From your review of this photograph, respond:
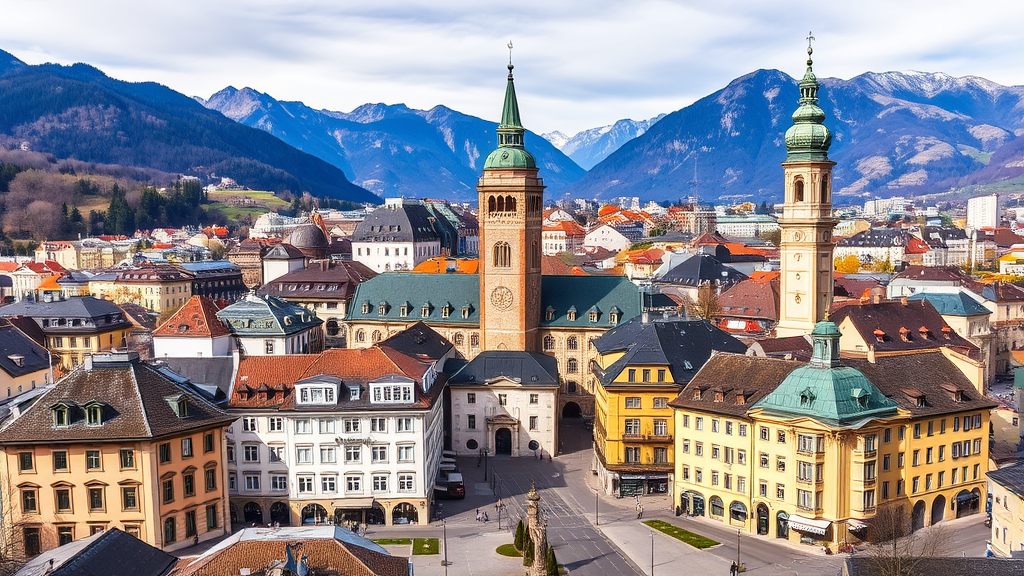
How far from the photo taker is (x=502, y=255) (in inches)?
4161

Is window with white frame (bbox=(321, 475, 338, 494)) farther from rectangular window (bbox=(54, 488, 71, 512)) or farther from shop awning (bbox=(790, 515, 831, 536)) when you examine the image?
shop awning (bbox=(790, 515, 831, 536))

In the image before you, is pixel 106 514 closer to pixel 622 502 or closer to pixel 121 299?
pixel 622 502

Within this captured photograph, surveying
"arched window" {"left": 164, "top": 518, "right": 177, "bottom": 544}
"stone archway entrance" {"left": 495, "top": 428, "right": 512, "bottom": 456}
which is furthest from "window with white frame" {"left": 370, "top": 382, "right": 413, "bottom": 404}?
"stone archway entrance" {"left": 495, "top": 428, "right": 512, "bottom": 456}

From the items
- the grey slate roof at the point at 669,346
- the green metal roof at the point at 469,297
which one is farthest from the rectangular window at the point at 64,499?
the green metal roof at the point at 469,297

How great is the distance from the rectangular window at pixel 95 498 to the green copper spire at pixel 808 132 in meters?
71.6

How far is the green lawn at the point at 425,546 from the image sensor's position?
66438mm

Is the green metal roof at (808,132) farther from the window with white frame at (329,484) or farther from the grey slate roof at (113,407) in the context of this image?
the grey slate roof at (113,407)

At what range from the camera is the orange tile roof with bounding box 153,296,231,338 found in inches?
4129

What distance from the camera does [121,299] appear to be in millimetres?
174750

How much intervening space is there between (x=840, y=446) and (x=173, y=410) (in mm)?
45172

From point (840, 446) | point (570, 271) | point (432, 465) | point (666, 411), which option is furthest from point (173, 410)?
point (570, 271)

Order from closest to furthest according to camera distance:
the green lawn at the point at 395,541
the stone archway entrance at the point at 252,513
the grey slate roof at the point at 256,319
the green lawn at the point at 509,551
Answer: the green lawn at the point at 509,551
the green lawn at the point at 395,541
the stone archway entrance at the point at 252,513
the grey slate roof at the point at 256,319

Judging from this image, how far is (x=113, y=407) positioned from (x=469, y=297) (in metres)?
53.2

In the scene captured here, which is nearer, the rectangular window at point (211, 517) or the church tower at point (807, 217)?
the rectangular window at point (211, 517)
